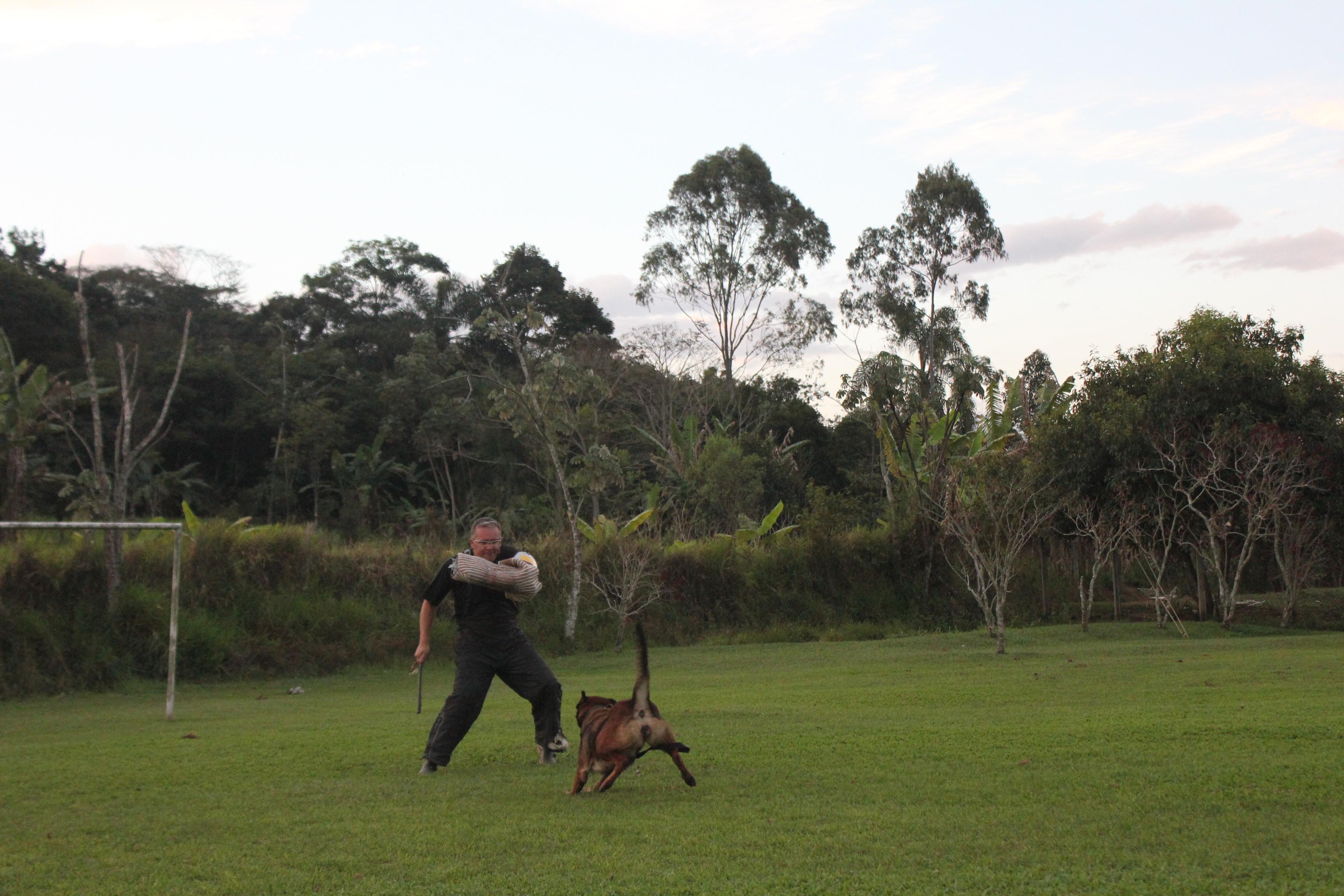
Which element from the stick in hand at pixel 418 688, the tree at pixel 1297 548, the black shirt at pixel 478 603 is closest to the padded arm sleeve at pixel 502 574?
the black shirt at pixel 478 603

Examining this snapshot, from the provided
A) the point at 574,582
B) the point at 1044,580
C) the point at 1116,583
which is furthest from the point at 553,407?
the point at 1116,583

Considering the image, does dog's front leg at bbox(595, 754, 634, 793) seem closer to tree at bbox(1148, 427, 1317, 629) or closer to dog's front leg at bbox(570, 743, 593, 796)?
dog's front leg at bbox(570, 743, 593, 796)

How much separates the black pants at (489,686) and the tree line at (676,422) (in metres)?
10.8

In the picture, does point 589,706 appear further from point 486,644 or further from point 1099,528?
point 1099,528

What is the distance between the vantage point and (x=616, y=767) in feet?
20.5

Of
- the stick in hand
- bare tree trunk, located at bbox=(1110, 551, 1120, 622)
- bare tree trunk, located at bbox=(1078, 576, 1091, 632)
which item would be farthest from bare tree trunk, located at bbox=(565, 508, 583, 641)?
bare tree trunk, located at bbox=(1110, 551, 1120, 622)

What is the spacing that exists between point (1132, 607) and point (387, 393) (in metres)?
24.4

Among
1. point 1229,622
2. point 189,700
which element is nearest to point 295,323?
point 189,700

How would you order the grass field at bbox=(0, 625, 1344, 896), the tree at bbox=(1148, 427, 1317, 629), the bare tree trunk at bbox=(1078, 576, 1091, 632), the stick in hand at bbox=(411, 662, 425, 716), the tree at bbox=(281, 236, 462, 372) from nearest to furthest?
1. the grass field at bbox=(0, 625, 1344, 896)
2. the stick in hand at bbox=(411, 662, 425, 716)
3. the tree at bbox=(1148, 427, 1317, 629)
4. the bare tree trunk at bbox=(1078, 576, 1091, 632)
5. the tree at bbox=(281, 236, 462, 372)

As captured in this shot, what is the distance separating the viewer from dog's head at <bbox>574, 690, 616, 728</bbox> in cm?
669

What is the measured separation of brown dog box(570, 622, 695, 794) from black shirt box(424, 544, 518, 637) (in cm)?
132

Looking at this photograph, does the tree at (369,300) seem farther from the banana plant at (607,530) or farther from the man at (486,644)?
the man at (486,644)

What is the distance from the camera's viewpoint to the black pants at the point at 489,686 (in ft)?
23.9

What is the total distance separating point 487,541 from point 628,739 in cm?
180
